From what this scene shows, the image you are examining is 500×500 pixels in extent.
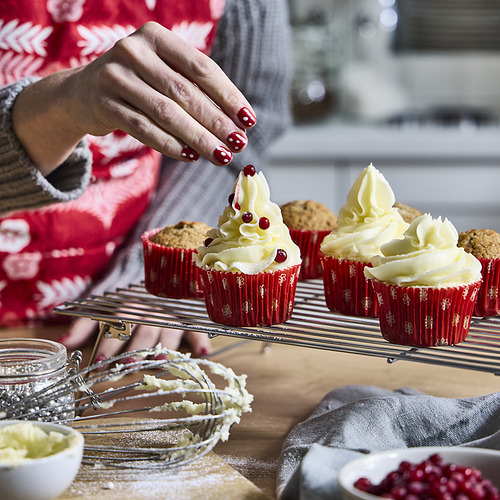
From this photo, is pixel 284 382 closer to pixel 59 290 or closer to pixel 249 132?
pixel 59 290

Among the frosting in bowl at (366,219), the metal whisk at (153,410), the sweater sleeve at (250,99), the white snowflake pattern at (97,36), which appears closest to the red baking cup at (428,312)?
the frosting in bowl at (366,219)

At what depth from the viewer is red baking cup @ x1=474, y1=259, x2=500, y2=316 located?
1.32 meters

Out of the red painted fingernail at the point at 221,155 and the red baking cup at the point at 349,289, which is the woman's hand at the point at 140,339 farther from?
the red painted fingernail at the point at 221,155

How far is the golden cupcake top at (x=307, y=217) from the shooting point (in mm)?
1649

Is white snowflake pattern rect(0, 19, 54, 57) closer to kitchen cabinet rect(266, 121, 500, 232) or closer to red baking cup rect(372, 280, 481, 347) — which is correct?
red baking cup rect(372, 280, 481, 347)

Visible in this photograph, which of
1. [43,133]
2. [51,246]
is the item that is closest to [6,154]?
[43,133]

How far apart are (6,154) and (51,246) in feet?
1.23

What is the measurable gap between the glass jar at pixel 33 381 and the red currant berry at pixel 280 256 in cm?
37

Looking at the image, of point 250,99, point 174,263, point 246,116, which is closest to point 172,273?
point 174,263

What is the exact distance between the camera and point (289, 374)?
1428 mm

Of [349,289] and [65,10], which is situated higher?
[65,10]

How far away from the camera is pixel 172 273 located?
1504mm

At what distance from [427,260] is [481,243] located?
0.74 feet

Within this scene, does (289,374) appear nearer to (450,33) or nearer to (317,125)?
(317,125)
